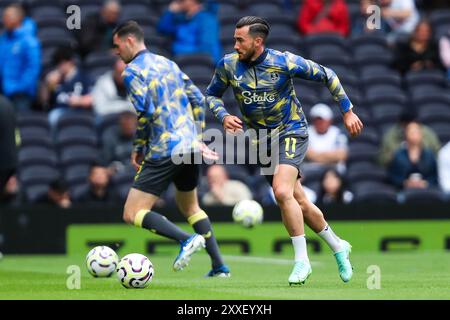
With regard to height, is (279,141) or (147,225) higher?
(279,141)

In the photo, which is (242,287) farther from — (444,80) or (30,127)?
(444,80)

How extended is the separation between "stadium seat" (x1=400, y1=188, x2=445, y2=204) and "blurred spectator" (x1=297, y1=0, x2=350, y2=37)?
12.2 feet

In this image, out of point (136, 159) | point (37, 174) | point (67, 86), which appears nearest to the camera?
point (136, 159)

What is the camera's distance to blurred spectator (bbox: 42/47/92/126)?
19.0m

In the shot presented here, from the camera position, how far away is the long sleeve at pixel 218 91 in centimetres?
1141

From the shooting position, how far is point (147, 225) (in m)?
11.8

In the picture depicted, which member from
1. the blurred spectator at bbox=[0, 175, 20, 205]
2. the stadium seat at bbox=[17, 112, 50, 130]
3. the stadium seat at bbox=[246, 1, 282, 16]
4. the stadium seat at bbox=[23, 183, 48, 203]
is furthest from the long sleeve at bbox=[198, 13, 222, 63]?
the blurred spectator at bbox=[0, 175, 20, 205]

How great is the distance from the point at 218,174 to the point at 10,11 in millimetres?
4223

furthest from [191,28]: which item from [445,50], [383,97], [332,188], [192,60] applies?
[445,50]

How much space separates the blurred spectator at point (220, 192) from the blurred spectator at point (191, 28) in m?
2.80

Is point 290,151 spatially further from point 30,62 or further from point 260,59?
point 30,62

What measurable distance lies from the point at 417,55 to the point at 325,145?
10.2 ft

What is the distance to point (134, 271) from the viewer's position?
1080cm
